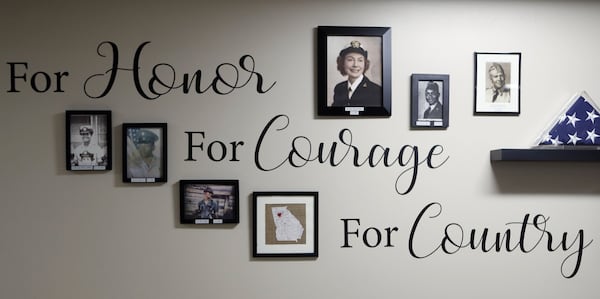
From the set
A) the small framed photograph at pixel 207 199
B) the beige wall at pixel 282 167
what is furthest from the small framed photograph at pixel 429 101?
the small framed photograph at pixel 207 199

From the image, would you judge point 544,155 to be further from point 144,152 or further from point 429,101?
point 144,152

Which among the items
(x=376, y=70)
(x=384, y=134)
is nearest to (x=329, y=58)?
(x=376, y=70)

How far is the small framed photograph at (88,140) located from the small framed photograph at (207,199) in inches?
15.7

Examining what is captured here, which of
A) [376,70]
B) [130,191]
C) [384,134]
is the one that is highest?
[376,70]

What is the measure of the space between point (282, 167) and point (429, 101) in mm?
764

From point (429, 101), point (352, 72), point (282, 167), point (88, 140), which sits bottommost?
point (282, 167)

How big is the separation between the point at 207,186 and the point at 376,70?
3.17 feet

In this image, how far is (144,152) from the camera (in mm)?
2271

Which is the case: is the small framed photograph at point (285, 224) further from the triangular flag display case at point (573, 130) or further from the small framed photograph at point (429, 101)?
the triangular flag display case at point (573, 130)

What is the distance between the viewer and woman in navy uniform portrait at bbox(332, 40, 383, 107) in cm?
232

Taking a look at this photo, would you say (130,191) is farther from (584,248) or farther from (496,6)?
(584,248)

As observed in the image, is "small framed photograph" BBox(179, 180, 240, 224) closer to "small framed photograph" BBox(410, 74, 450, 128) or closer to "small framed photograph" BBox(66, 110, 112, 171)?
"small framed photograph" BBox(66, 110, 112, 171)

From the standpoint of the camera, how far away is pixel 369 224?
2.34m

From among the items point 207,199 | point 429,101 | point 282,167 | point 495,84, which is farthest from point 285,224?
point 495,84
